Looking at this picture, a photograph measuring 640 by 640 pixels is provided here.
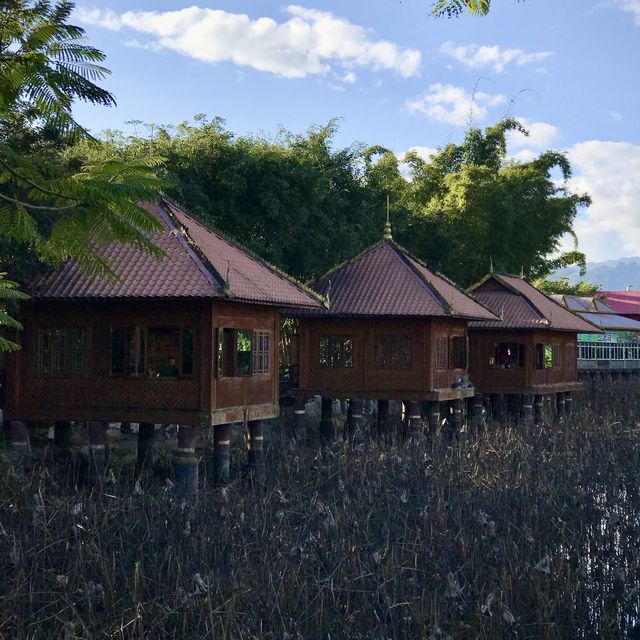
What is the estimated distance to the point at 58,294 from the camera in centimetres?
1652

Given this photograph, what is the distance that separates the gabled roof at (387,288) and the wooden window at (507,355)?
4613 millimetres

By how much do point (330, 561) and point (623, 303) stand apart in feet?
186

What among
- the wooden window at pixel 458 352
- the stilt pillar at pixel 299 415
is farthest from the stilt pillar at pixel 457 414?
the stilt pillar at pixel 299 415

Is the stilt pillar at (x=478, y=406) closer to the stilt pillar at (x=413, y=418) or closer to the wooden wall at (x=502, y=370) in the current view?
the wooden wall at (x=502, y=370)

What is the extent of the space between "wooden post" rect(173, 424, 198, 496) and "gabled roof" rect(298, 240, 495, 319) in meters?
7.10

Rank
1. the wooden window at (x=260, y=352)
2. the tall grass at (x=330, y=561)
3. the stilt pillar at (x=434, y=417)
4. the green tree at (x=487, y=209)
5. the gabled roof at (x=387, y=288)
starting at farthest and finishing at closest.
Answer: the green tree at (x=487, y=209), the stilt pillar at (x=434, y=417), the gabled roof at (x=387, y=288), the wooden window at (x=260, y=352), the tall grass at (x=330, y=561)

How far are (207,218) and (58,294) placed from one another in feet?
40.3

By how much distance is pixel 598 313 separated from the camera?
49531 mm

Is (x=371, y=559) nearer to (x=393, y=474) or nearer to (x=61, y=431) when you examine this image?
(x=393, y=474)

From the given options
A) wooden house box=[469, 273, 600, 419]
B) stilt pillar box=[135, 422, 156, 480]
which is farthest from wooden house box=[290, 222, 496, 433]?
wooden house box=[469, 273, 600, 419]

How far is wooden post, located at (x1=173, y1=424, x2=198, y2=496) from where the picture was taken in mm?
16672

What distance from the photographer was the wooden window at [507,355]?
30.8 meters

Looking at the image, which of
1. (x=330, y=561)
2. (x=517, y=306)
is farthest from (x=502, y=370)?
(x=330, y=561)

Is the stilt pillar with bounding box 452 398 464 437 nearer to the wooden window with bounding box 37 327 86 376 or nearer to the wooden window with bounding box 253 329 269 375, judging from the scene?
the wooden window with bounding box 253 329 269 375
